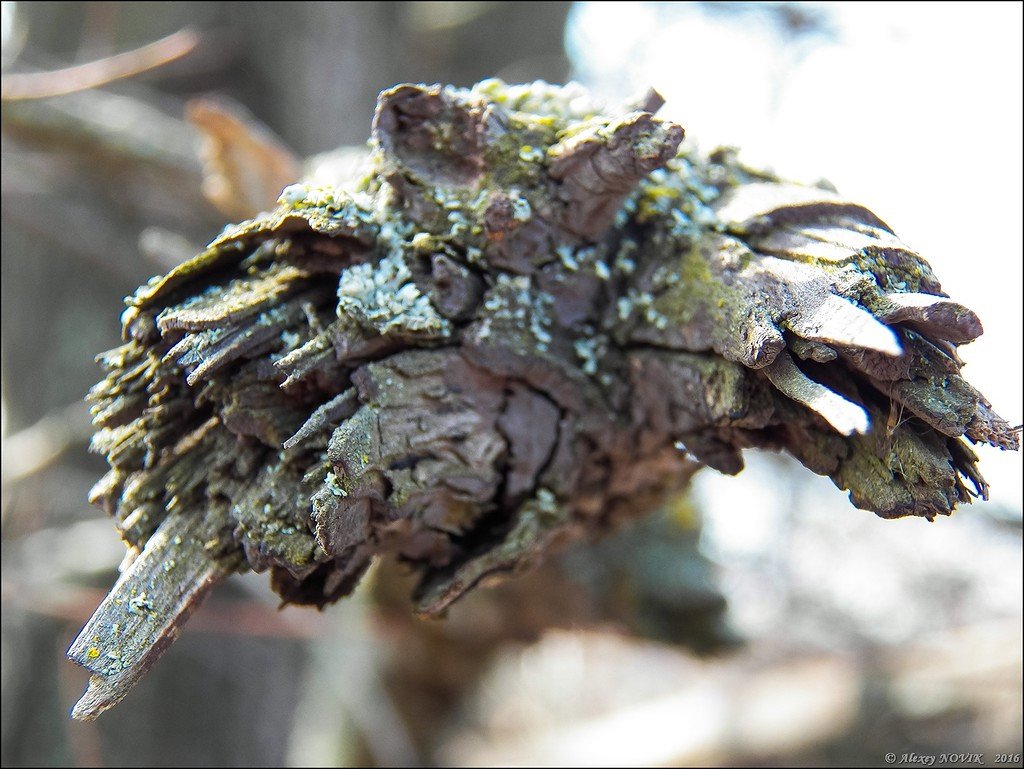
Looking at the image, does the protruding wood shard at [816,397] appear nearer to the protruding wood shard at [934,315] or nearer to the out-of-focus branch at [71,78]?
the protruding wood shard at [934,315]

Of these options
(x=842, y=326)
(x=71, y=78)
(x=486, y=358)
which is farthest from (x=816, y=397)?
(x=71, y=78)

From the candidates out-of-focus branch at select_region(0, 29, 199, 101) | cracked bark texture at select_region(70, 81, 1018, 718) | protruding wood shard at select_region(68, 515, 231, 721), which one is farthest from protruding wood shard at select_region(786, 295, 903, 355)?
out-of-focus branch at select_region(0, 29, 199, 101)

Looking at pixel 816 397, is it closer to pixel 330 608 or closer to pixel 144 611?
pixel 144 611

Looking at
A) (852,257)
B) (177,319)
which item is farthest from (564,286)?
(177,319)

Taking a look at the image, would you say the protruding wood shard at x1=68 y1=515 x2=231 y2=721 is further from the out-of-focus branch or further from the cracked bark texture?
the out-of-focus branch

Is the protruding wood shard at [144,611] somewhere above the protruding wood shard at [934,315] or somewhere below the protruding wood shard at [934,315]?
below

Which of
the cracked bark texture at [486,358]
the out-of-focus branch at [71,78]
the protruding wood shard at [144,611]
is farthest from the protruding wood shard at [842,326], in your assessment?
the out-of-focus branch at [71,78]
